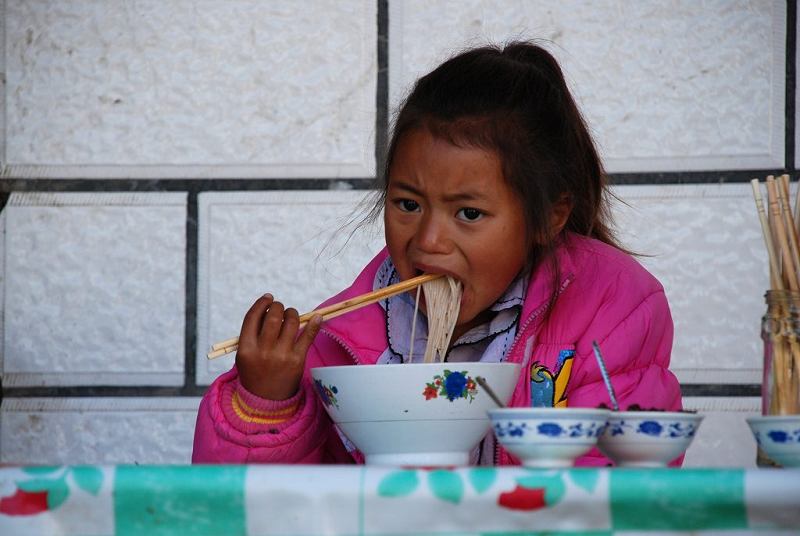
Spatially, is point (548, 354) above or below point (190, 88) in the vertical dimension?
below

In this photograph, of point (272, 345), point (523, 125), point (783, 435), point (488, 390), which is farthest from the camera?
point (523, 125)

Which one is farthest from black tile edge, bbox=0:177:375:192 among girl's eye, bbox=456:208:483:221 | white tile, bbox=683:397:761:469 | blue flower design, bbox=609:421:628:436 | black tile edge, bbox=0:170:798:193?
blue flower design, bbox=609:421:628:436

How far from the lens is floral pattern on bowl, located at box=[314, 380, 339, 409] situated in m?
1.33

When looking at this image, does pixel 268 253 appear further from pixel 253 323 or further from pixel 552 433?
pixel 552 433

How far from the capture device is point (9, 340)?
2.79 m

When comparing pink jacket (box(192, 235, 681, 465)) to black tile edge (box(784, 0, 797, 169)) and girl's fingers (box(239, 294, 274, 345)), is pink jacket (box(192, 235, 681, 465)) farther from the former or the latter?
black tile edge (box(784, 0, 797, 169))

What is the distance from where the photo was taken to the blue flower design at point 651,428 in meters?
1.10

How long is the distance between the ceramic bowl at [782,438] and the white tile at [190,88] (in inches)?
67.5

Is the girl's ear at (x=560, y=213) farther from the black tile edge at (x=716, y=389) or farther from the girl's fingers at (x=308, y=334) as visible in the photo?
the black tile edge at (x=716, y=389)

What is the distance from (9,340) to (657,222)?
159cm

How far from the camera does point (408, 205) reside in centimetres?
172

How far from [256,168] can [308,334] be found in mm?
1327

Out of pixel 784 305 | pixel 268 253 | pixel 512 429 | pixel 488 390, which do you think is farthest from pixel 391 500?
pixel 268 253

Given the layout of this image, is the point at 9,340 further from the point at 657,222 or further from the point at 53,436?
the point at 657,222
